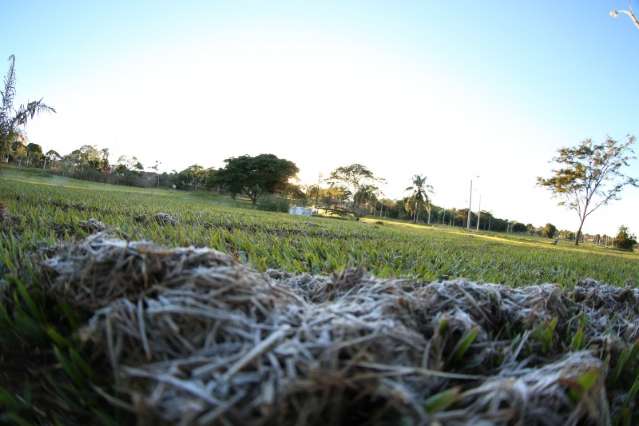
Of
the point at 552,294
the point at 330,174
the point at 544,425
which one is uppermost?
the point at 330,174

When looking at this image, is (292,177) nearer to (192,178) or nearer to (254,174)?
(254,174)

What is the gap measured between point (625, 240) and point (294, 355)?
2303 inches

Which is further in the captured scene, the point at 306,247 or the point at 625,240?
the point at 625,240

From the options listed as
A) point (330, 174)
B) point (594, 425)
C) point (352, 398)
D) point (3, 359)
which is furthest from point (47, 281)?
point (330, 174)

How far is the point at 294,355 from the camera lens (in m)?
0.56

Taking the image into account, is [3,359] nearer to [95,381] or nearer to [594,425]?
[95,381]

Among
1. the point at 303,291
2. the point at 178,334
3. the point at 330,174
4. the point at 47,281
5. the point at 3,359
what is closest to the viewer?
the point at 178,334

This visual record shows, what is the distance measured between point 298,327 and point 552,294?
106cm

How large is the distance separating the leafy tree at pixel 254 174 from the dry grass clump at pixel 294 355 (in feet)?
123

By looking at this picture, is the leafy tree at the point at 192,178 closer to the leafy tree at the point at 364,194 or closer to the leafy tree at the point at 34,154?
the leafy tree at the point at 34,154

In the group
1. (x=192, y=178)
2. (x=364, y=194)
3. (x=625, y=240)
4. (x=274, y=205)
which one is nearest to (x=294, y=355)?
(x=274, y=205)

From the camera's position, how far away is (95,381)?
2.24 feet

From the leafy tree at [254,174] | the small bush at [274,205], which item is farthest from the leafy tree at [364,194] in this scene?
the small bush at [274,205]

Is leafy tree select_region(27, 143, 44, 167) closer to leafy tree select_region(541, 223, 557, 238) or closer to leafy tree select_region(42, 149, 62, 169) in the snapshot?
leafy tree select_region(42, 149, 62, 169)
